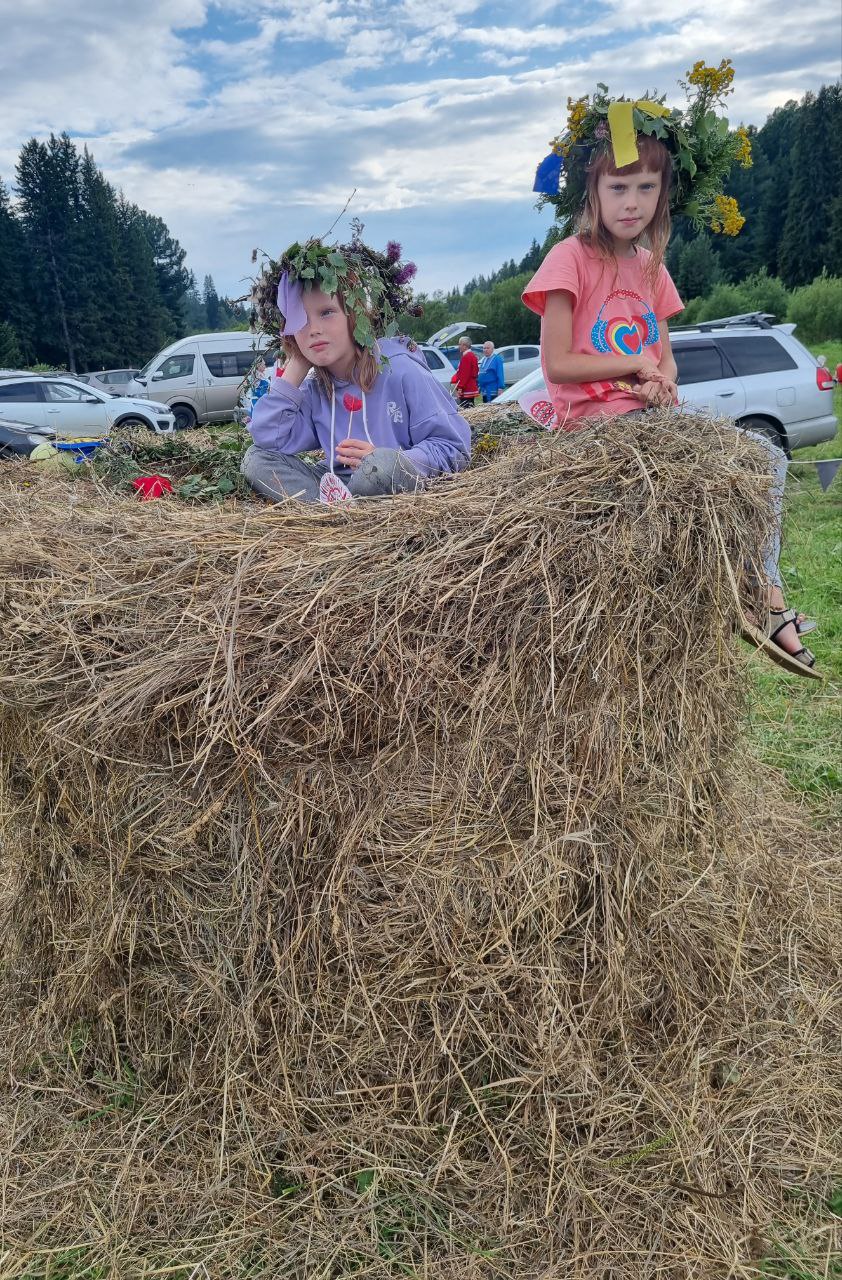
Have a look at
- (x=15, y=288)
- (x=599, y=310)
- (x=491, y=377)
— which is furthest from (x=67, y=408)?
(x=15, y=288)

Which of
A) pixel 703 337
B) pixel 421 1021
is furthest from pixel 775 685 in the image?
pixel 703 337

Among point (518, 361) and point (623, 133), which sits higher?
point (623, 133)

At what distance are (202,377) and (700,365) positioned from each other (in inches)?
495

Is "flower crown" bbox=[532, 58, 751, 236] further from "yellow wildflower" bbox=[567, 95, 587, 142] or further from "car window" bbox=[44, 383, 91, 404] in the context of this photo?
"car window" bbox=[44, 383, 91, 404]

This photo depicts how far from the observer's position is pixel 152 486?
12.0 ft

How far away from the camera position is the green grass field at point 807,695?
3338 mm

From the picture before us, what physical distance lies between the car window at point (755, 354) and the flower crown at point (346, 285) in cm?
686

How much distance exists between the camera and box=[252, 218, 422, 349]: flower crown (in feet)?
8.90

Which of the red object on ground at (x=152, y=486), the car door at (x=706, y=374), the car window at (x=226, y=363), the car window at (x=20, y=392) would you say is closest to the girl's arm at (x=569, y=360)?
the red object on ground at (x=152, y=486)

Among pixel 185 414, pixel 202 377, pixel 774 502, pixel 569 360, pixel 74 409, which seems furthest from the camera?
pixel 202 377

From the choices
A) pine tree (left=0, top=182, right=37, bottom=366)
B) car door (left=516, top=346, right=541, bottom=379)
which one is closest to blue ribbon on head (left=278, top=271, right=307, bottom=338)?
car door (left=516, top=346, right=541, bottom=379)

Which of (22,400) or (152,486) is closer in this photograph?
(152,486)

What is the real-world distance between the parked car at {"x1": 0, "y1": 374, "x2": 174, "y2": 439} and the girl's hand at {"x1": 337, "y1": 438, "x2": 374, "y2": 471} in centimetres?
1208

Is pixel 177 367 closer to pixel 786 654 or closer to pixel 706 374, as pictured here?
pixel 706 374
